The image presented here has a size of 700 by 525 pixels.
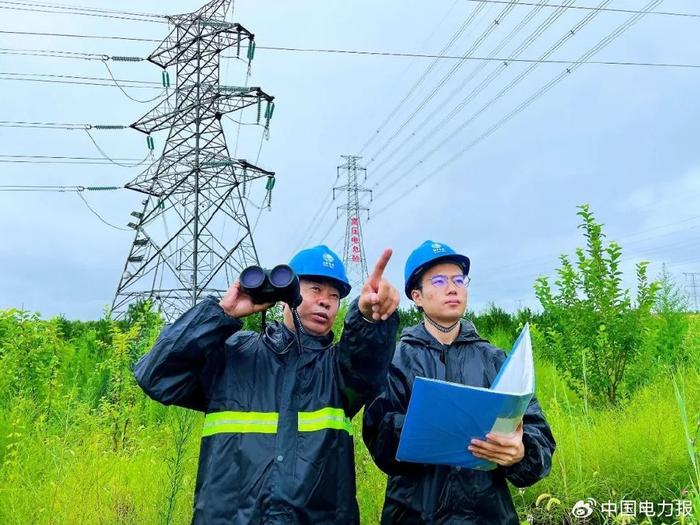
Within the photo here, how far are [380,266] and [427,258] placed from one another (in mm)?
772

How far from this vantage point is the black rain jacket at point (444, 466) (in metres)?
2.28

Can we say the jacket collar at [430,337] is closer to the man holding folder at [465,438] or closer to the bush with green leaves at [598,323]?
the man holding folder at [465,438]

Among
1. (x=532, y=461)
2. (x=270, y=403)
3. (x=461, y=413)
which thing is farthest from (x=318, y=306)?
(x=532, y=461)

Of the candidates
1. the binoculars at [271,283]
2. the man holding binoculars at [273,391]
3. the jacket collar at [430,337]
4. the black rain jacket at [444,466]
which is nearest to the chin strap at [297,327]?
the man holding binoculars at [273,391]

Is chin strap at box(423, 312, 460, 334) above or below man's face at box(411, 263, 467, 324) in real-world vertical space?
below

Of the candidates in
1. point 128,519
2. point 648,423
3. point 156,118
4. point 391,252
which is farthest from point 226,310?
point 156,118

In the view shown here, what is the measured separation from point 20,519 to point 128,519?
0.57 metres

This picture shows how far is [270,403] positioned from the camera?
85.3 inches

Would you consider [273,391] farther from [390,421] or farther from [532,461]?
[532,461]

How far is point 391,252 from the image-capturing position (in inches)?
71.7

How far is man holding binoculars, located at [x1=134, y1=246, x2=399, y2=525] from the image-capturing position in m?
2.05

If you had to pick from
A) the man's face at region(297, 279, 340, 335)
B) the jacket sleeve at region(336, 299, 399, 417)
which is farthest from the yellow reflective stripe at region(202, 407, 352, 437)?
the man's face at region(297, 279, 340, 335)

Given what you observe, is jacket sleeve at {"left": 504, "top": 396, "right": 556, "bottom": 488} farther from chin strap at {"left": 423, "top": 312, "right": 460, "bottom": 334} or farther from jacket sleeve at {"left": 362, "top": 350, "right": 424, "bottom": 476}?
chin strap at {"left": 423, "top": 312, "right": 460, "bottom": 334}

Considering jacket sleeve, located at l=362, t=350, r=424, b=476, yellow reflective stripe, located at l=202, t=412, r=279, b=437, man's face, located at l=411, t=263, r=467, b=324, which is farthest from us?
man's face, located at l=411, t=263, r=467, b=324
